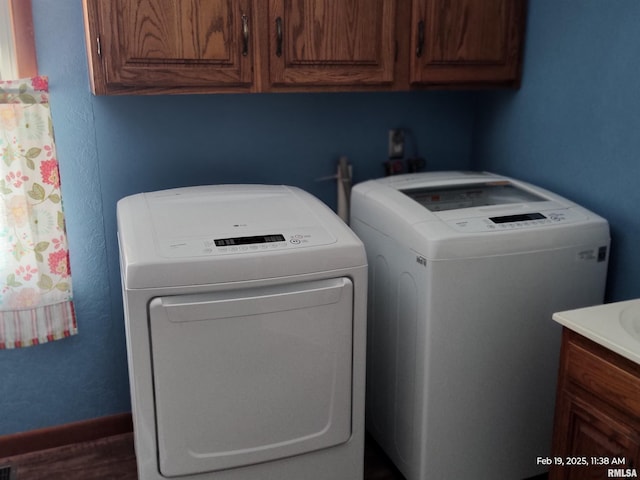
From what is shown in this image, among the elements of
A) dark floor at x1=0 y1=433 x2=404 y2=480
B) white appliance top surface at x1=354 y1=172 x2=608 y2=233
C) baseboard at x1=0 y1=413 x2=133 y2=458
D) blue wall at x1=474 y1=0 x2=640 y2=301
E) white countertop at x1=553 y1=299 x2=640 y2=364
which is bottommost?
dark floor at x1=0 y1=433 x2=404 y2=480

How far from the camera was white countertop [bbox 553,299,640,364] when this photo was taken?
142 centimetres

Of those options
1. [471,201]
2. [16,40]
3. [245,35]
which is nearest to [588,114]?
[471,201]

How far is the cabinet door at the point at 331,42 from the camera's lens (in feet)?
6.44

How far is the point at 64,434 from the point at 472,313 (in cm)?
158

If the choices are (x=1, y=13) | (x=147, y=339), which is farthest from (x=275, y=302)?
(x=1, y=13)

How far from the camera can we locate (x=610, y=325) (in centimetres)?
154

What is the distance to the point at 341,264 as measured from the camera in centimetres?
172

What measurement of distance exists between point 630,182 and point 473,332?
0.67 meters

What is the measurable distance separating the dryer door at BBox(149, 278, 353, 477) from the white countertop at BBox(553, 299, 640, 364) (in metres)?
0.59

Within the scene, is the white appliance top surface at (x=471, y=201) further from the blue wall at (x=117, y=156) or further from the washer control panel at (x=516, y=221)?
the blue wall at (x=117, y=156)

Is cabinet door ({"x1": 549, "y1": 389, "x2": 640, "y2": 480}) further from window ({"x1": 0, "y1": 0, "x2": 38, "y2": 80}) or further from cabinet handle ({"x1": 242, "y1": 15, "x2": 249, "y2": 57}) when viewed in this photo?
window ({"x1": 0, "y1": 0, "x2": 38, "y2": 80})

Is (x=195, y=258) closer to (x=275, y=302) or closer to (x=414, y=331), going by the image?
(x=275, y=302)

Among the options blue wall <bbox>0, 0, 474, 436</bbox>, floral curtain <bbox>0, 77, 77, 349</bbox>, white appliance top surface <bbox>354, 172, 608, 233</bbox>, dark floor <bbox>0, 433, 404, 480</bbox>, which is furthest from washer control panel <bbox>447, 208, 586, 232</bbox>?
floral curtain <bbox>0, 77, 77, 349</bbox>

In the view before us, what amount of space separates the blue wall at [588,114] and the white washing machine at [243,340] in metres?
0.89
